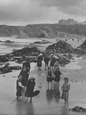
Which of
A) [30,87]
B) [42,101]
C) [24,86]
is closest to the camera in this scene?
[30,87]

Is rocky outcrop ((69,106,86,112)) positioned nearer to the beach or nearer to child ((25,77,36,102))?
the beach

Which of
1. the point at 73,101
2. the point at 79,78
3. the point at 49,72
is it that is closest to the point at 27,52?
the point at 79,78

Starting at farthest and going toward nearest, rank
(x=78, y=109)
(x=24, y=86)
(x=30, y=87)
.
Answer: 1. (x=24, y=86)
2. (x=30, y=87)
3. (x=78, y=109)

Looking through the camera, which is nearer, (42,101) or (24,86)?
(42,101)

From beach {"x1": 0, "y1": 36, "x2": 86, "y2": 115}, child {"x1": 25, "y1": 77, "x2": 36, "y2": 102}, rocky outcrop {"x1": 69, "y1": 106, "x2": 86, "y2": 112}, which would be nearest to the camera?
beach {"x1": 0, "y1": 36, "x2": 86, "y2": 115}

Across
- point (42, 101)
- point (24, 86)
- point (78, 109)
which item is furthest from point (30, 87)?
point (78, 109)

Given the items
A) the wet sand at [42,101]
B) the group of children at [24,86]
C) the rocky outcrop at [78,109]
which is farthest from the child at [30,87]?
the rocky outcrop at [78,109]

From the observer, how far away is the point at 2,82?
1789 cm

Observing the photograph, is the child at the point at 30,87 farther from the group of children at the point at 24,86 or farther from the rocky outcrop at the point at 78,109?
the rocky outcrop at the point at 78,109

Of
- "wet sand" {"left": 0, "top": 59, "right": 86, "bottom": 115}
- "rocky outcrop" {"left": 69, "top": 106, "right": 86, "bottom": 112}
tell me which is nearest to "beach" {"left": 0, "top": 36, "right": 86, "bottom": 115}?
"wet sand" {"left": 0, "top": 59, "right": 86, "bottom": 115}

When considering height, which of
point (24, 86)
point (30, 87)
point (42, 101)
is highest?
point (30, 87)

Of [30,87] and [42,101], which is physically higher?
[30,87]

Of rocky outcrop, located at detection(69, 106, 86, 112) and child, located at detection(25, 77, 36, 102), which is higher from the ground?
child, located at detection(25, 77, 36, 102)

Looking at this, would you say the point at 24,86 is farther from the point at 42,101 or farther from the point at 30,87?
the point at 42,101
